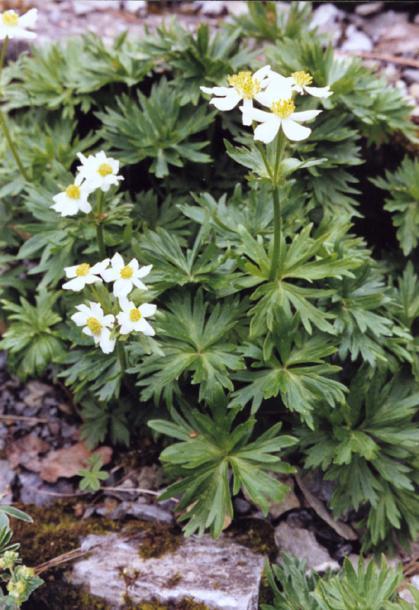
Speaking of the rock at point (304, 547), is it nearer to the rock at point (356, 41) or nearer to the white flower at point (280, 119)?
the white flower at point (280, 119)

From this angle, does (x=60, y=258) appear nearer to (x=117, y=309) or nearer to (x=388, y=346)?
(x=117, y=309)

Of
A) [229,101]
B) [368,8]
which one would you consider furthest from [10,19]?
[368,8]

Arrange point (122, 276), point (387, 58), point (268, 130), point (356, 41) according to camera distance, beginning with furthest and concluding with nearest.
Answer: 1. point (356, 41)
2. point (387, 58)
3. point (122, 276)
4. point (268, 130)

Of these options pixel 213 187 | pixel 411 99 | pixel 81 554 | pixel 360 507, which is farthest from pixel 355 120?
pixel 81 554

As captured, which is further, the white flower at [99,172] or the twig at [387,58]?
the twig at [387,58]

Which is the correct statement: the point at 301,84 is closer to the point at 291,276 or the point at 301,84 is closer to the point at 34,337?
the point at 291,276

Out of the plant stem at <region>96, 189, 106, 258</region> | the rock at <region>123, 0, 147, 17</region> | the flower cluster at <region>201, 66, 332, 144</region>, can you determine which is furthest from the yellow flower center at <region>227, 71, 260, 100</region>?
the rock at <region>123, 0, 147, 17</region>

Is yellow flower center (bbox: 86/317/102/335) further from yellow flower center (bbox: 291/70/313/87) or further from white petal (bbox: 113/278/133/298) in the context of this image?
yellow flower center (bbox: 291/70/313/87)

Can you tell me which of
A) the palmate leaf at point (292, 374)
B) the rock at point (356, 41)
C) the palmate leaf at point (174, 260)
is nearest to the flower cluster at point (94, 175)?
the palmate leaf at point (174, 260)
